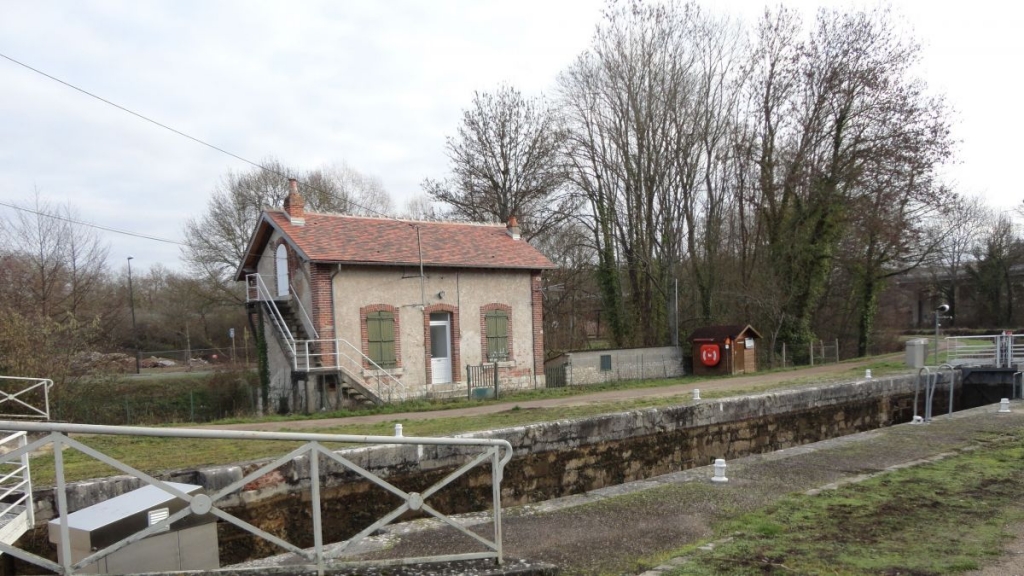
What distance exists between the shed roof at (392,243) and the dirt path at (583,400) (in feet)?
16.1

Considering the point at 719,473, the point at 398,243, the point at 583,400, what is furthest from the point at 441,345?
the point at 719,473

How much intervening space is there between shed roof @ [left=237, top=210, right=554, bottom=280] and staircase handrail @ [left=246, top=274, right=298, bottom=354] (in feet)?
2.45

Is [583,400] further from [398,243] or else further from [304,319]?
[304,319]

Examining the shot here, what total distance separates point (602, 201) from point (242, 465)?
73.9 feet

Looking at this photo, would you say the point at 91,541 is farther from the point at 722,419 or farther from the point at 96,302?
the point at 96,302

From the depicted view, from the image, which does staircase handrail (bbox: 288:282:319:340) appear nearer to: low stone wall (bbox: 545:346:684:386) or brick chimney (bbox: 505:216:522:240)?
brick chimney (bbox: 505:216:522:240)

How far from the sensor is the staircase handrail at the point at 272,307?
1755 cm

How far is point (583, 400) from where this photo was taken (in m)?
15.9

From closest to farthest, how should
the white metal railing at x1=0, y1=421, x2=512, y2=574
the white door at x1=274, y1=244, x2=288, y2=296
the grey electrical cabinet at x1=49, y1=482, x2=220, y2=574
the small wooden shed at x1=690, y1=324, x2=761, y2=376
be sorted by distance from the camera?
the white metal railing at x1=0, y1=421, x2=512, y2=574, the grey electrical cabinet at x1=49, y1=482, x2=220, y2=574, the white door at x1=274, y1=244, x2=288, y2=296, the small wooden shed at x1=690, y1=324, x2=761, y2=376

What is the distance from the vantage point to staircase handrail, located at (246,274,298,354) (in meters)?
17.5

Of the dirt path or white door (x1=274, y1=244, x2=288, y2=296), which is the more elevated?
white door (x1=274, y1=244, x2=288, y2=296)

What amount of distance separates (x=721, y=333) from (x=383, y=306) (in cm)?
1207

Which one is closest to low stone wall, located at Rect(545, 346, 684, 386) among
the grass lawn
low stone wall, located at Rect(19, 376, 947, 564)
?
the grass lawn

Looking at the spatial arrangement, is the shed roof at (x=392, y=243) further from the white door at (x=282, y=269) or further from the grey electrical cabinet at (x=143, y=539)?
the grey electrical cabinet at (x=143, y=539)
